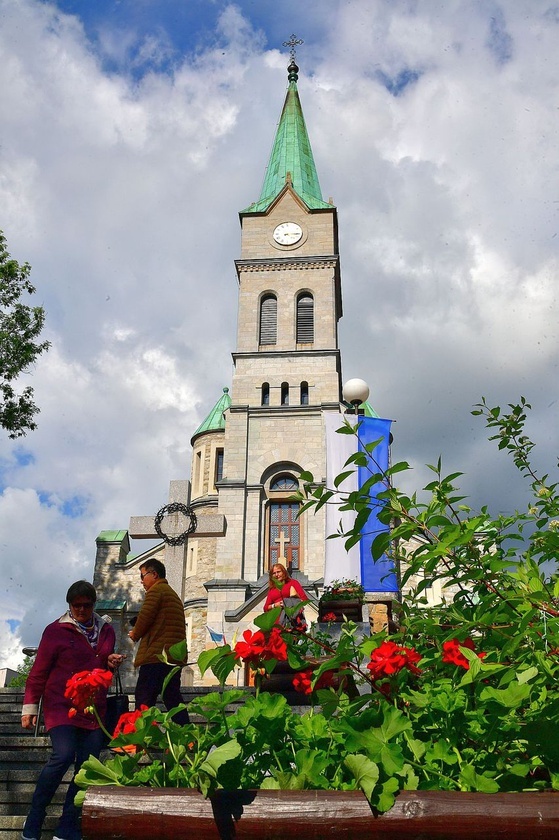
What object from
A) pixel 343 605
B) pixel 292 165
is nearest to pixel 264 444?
pixel 292 165

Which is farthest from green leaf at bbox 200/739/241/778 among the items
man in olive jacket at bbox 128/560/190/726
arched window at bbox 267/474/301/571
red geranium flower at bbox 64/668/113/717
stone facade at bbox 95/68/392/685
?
arched window at bbox 267/474/301/571

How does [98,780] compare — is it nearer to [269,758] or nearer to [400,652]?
[269,758]

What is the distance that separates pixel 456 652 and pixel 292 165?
112ft

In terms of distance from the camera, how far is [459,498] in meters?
2.81

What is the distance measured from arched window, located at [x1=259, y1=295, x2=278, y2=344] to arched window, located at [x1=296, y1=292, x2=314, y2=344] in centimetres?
93

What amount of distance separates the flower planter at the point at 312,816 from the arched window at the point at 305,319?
87.4 ft

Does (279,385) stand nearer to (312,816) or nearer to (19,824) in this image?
(19,824)

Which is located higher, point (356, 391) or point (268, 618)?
point (356, 391)

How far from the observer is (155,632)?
21.3 ft

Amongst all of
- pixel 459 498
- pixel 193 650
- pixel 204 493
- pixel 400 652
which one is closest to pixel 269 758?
pixel 400 652

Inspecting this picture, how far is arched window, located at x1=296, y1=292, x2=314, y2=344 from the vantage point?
92.4 feet

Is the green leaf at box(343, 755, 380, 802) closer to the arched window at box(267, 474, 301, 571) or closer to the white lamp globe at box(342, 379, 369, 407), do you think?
the white lamp globe at box(342, 379, 369, 407)

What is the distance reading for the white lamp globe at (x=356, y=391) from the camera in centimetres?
1385

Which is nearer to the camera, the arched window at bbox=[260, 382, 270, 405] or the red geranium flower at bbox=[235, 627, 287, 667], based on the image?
the red geranium flower at bbox=[235, 627, 287, 667]
